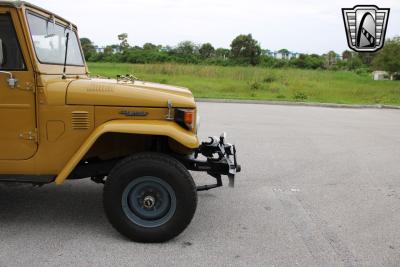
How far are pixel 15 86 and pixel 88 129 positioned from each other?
2.40ft

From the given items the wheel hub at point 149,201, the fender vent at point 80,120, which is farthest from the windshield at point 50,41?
the wheel hub at point 149,201

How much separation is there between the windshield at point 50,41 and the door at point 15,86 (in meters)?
0.16

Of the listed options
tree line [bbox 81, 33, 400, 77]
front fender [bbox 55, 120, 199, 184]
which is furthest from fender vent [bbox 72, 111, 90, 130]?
tree line [bbox 81, 33, 400, 77]

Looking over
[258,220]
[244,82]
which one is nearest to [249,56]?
[244,82]

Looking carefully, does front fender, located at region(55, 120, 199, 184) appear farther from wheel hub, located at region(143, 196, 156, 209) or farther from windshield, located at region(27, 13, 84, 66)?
windshield, located at region(27, 13, 84, 66)

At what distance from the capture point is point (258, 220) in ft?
15.6

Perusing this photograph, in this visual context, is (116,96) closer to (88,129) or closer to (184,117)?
(88,129)

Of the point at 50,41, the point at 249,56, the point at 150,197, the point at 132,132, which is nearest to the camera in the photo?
the point at 132,132

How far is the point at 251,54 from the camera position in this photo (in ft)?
185

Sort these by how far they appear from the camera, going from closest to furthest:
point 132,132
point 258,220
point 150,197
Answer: point 132,132 < point 150,197 < point 258,220

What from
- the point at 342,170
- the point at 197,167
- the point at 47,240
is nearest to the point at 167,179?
the point at 197,167

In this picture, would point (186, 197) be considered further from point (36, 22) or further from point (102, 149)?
point (36, 22)

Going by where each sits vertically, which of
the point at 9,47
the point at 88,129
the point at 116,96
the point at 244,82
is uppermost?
the point at 9,47

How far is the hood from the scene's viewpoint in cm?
408
